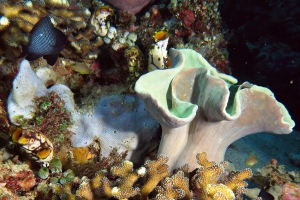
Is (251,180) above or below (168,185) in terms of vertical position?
below

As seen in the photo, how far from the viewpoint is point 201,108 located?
1979mm

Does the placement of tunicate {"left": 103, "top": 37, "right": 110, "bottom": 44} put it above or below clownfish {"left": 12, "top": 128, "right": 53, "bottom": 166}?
above

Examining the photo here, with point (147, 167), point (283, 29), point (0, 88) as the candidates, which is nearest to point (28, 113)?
point (0, 88)

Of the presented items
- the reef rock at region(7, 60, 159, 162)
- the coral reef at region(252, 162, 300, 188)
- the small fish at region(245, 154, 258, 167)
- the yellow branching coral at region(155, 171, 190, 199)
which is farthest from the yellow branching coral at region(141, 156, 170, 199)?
the small fish at region(245, 154, 258, 167)

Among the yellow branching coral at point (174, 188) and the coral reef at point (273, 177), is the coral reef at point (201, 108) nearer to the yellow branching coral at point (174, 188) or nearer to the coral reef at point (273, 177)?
the yellow branching coral at point (174, 188)

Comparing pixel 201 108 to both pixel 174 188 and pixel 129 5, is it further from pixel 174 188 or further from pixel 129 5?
pixel 129 5

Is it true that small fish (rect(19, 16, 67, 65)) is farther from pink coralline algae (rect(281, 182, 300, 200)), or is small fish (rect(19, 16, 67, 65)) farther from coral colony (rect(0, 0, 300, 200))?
pink coralline algae (rect(281, 182, 300, 200))

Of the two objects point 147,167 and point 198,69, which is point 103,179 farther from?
point 198,69

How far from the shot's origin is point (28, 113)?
271 centimetres

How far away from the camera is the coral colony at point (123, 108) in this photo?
186cm

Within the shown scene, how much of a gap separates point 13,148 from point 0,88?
3.07 feet

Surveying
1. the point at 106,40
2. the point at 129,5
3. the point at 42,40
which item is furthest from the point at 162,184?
the point at 129,5

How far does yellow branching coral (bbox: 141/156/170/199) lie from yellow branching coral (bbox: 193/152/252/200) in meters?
0.25

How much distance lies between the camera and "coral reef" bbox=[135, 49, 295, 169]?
1.75 m
